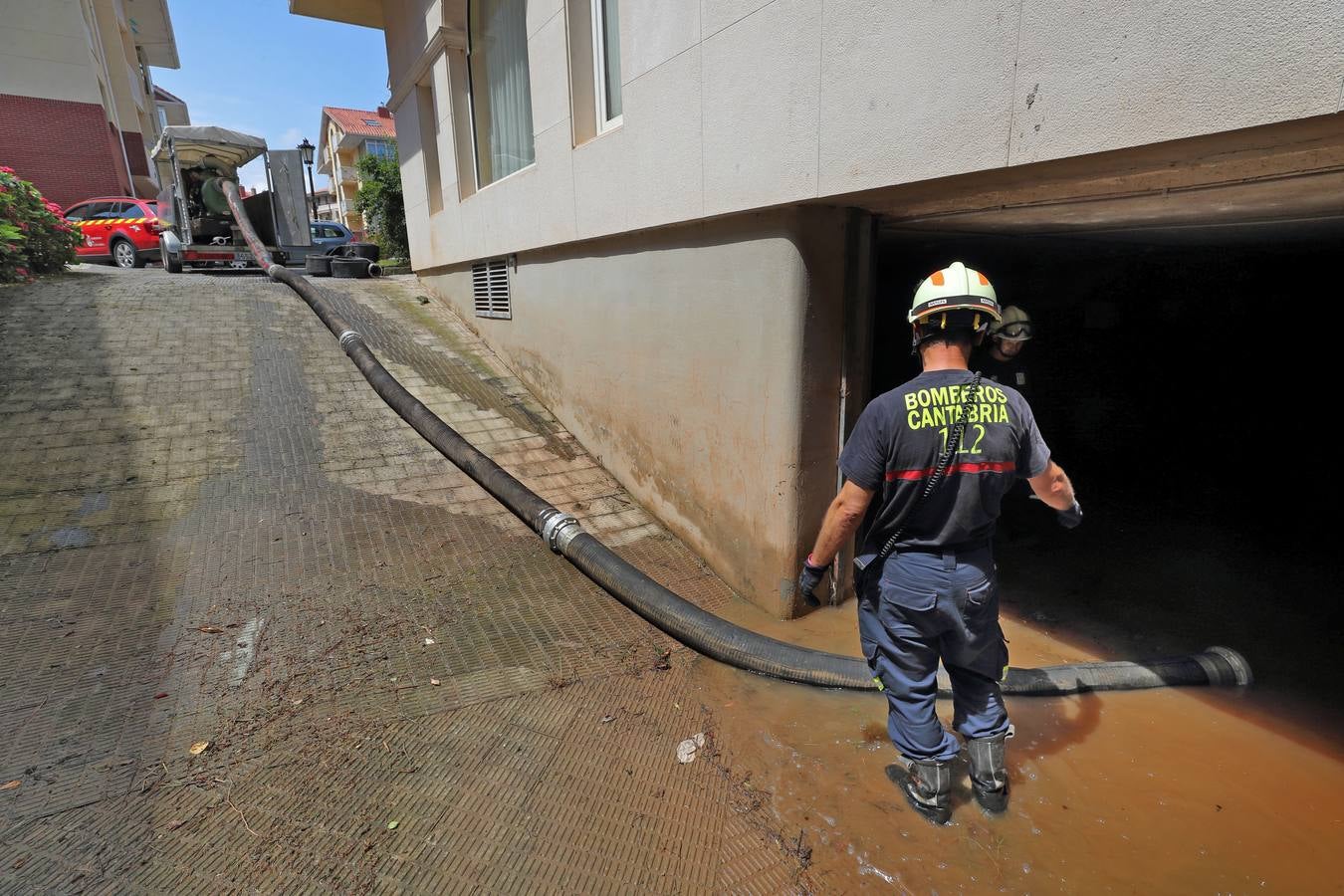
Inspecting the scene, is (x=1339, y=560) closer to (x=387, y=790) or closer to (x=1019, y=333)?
(x=1019, y=333)

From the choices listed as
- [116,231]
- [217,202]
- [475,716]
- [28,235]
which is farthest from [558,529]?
[116,231]

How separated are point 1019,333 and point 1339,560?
3.76 metres

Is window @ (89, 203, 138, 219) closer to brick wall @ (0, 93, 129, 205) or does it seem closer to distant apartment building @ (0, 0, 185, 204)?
brick wall @ (0, 93, 129, 205)

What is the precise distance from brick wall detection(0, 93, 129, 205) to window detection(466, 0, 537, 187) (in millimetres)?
15200

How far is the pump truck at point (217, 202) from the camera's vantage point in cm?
1111

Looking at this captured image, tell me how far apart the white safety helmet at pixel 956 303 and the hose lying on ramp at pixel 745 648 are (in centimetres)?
177

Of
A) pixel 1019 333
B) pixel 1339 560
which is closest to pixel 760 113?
pixel 1019 333

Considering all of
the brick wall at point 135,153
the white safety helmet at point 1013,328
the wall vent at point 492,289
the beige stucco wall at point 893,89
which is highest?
the brick wall at point 135,153

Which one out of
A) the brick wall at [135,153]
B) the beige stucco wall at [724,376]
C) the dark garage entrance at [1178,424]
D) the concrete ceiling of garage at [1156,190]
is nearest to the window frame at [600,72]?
the beige stucco wall at [724,376]

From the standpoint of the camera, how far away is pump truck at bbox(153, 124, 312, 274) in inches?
437

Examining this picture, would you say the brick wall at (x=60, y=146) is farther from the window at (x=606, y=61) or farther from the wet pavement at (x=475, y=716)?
the window at (x=606, y=61)

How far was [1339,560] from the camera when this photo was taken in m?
4.36

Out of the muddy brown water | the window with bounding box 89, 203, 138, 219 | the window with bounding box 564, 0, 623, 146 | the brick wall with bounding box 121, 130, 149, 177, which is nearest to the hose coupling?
the muddy brown water

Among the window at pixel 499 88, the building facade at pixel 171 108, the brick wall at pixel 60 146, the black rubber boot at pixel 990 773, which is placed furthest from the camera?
the building facade at pixel 171 108
